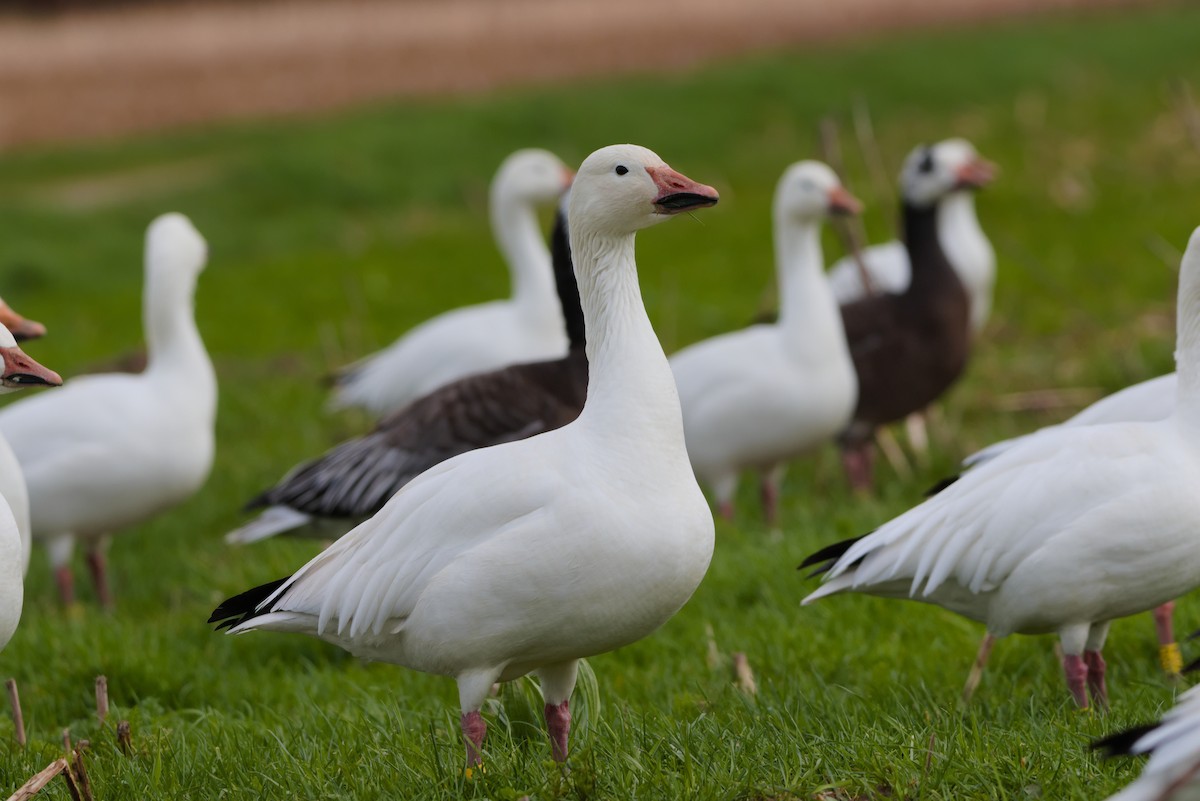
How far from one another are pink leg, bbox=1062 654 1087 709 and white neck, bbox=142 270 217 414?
4.31 m

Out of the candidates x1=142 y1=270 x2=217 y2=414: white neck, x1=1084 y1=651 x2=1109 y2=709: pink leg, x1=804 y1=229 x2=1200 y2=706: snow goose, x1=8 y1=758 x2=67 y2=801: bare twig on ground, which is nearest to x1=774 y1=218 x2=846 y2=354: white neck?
x1=804 y1=229 x2=1200 y2=706: snow goose

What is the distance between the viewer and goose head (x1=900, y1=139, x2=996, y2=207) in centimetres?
934

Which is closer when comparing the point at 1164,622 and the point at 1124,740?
the point at 1124,740

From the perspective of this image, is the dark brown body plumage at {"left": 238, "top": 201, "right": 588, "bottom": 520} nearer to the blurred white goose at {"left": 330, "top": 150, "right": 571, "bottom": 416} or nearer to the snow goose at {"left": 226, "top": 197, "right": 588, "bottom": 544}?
the snow goose at {"left": 226, "top": 197, "right": 588, "bottom": 544}

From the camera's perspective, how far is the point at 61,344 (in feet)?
42.4

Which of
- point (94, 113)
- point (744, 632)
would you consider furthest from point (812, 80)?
point (744, 632)

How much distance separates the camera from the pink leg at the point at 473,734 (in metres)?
3.95

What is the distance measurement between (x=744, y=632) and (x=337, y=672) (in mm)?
1495

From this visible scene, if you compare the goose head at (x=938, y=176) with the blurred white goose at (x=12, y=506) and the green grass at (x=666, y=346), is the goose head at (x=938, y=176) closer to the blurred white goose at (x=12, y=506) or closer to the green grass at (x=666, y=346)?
the green grass at (x=666, y=346)

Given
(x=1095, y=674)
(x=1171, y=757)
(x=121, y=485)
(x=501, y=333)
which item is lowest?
(x=1095, y=674)

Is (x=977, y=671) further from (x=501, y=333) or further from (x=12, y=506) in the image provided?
(x=501, y=333)

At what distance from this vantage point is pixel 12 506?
16.1 ft

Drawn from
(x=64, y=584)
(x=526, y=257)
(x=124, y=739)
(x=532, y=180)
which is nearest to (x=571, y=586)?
(x=124, y=739)

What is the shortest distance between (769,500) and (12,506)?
4.02 metres
